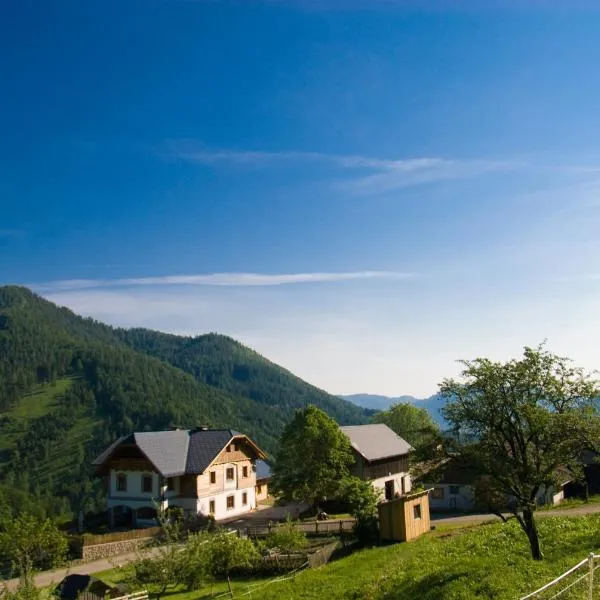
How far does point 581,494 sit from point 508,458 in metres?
37.2

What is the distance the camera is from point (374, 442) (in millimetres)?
65750

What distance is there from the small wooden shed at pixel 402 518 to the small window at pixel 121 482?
26.3m

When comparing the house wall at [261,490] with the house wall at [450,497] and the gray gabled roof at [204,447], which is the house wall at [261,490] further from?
the house wall at [450,497]

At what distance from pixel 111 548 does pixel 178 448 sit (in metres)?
14.0

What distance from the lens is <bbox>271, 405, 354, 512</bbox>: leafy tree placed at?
52.2 metres

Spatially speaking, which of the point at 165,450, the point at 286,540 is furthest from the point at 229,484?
the point at 286,540

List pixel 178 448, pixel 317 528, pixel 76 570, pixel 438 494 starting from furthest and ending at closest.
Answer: pixel 178 448, pixel 438 494, pixel 317 528, pixel 76 570

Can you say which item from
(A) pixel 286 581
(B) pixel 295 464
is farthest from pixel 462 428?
(B) pixel 295 464

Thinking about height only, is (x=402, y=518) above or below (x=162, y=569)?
below

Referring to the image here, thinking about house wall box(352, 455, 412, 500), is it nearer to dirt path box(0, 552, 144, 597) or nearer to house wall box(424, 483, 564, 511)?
house wall box(424, 483, 564, 511)

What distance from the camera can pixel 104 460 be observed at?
186 feet

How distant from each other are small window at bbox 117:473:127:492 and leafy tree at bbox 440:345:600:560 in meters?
39.3

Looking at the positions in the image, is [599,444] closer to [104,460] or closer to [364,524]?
[364,524]

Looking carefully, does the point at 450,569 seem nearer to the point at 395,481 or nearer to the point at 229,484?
the point at 229,484
